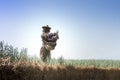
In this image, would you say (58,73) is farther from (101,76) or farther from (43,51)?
(43,51)

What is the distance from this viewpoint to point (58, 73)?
11883 millimetres

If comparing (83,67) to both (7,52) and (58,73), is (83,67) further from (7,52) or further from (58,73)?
(7,52)

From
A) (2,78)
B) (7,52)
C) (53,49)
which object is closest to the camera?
(2,78)

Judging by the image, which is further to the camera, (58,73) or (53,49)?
(53,49)

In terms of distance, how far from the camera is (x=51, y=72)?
11.7 metres

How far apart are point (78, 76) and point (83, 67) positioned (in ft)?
1.32

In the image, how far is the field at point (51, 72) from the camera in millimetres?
10711

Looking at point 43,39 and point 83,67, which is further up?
point 43,39

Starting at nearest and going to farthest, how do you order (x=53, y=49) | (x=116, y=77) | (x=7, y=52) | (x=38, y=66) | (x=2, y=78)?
1. (x=2, y=78)
2. (x=38, y=66)
3. (x=7, y=52)
4. (x=116, y=77)
5. (x=53, y=49)

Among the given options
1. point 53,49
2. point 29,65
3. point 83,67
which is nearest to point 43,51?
point 53,49

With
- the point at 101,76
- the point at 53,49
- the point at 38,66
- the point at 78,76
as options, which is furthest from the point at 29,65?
the point at 53,49

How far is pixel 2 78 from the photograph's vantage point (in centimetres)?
1063

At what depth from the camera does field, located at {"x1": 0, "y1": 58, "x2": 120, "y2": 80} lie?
10711 mm

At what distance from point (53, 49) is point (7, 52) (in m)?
3.03
